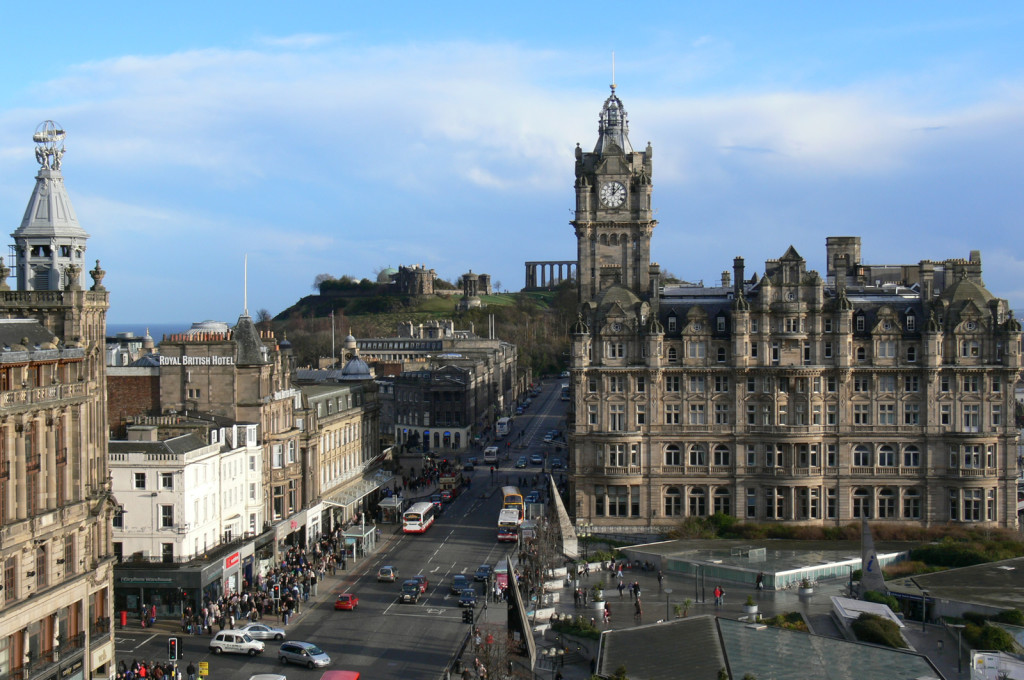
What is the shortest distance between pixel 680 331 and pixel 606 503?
1298 centimetres

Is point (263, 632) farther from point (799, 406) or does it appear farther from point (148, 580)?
point (799, 406)

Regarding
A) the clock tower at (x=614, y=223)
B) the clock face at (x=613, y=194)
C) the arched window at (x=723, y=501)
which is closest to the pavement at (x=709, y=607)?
the arched window at (x=723, y=501)

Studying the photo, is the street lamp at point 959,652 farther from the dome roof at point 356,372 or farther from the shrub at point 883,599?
the dome roof at point 356,372

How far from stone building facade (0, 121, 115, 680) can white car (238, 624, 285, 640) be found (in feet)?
22.2

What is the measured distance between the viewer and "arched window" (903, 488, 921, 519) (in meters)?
80.9

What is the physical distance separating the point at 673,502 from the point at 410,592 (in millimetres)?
23667

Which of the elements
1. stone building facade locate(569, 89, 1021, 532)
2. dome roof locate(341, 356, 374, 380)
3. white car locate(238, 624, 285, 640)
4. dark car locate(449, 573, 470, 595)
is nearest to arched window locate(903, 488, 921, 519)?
stone building facade locate(569, 89, 1021, 532)

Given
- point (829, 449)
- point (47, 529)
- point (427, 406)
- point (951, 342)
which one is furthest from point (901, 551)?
point (427, 406)

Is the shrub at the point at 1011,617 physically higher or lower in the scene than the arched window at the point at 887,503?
lower

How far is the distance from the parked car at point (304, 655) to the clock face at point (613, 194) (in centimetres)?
4590

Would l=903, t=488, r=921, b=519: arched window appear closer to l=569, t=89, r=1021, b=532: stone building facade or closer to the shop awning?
l=569, t=89, r=1021, b=532: stone building facade

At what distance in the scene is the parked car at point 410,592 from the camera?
65.2m

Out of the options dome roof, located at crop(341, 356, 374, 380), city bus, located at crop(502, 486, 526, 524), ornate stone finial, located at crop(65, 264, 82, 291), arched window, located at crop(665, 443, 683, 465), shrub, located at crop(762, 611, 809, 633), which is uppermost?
ornate stone finial, located at crop(65, 264, 82, 291)

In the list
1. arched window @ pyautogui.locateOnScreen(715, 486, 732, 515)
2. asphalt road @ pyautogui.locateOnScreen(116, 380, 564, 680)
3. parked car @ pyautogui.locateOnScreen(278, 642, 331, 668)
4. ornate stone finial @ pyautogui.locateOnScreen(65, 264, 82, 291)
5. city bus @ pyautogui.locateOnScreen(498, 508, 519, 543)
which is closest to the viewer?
parked car @ pyautogui.locateOnScreen(278, 642, 331, 668)
